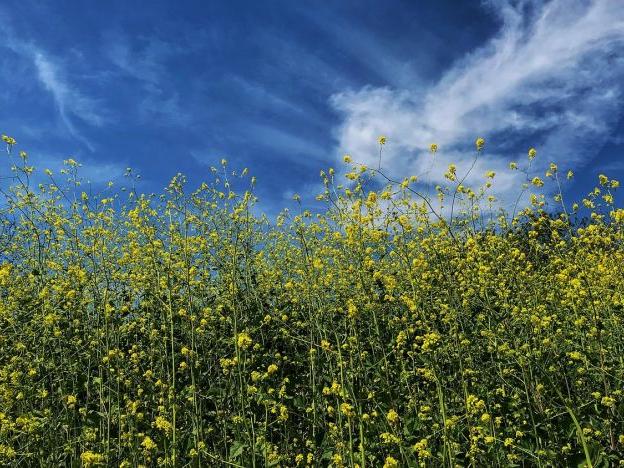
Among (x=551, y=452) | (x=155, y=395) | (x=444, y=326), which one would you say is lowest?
(x=551, y=452)

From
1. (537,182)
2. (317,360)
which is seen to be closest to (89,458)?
(317,360)

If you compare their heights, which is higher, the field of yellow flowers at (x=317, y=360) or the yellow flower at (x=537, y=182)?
the yellow flower at (x=537, y=182)

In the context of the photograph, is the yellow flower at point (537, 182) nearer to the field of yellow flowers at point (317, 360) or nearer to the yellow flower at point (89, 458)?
the field of yellow flowers at point (317, 360)

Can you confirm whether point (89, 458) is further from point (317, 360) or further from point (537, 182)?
point (537, 182)

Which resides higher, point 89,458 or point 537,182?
point 537,182

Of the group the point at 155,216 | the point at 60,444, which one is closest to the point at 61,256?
the point at 155,216

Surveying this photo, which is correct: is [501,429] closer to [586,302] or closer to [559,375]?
[559,375]

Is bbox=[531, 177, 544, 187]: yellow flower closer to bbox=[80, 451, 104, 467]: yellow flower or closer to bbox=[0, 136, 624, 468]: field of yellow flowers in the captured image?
bbox=[0, 136, 624, 468]: field of yellow flowers

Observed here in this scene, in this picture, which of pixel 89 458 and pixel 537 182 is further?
pixel 537 182

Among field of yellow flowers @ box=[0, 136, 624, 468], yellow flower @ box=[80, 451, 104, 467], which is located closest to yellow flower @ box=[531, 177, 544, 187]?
field of yellow flowers @ box=[0, 136, 624, 468]

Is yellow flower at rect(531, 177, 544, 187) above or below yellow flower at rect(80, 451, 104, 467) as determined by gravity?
above

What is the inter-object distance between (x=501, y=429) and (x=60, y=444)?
365cm

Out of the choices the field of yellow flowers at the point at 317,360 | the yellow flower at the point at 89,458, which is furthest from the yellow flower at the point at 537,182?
the yellow flower at the point at 89,458

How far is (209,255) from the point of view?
6648mm
